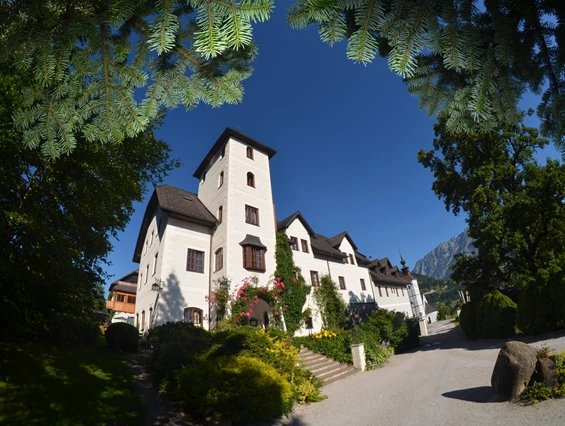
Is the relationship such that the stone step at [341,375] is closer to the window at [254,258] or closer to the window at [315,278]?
the window at [254,258]

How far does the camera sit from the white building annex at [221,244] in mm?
16559

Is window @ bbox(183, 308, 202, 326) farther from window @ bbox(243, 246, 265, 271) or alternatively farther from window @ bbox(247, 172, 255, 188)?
window @ bbox(247, 172, 255, 188)

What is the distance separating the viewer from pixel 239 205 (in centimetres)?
1980

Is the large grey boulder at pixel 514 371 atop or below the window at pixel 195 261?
below

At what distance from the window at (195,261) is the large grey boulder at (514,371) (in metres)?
15.4

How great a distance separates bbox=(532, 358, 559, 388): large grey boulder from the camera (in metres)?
6.79

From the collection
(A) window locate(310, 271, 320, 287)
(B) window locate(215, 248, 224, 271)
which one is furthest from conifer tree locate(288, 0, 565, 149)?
(A) window locate(310, 271, 320, 287)

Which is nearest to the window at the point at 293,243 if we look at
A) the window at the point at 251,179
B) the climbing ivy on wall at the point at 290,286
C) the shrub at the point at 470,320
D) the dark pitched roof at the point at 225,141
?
the climbing ivy on wall at the point at 290,286

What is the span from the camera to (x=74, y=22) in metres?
2.29

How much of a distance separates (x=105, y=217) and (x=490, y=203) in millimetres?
21720

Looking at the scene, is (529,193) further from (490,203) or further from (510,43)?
(510,43)

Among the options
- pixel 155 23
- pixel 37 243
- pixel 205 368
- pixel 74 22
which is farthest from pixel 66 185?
pixel 155 23

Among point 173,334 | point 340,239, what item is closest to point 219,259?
point 173,334

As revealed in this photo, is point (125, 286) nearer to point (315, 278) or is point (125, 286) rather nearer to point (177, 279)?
point (177, 279)
